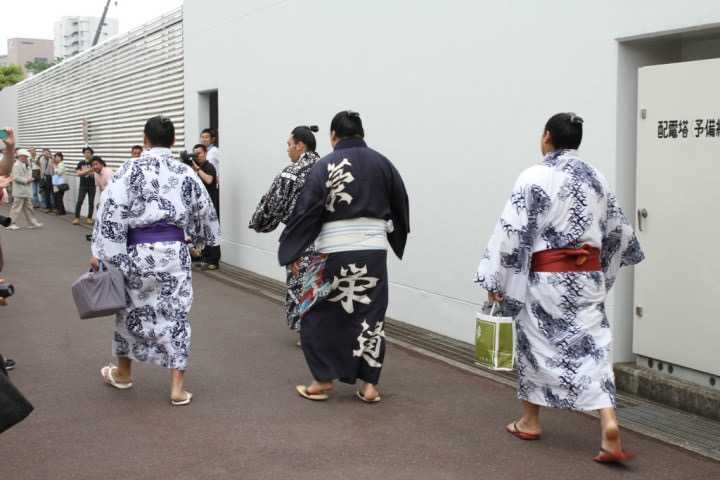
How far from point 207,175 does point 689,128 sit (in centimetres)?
816

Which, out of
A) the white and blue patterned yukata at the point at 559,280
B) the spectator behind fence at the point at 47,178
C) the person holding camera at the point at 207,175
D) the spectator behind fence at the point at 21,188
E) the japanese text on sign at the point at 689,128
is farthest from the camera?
the spectator behind fence at the point at 47,178

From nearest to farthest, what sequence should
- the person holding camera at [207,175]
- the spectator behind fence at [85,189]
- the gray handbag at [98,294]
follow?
1. the gray handbag at [98,294]
2. the person holding camera at [207,175]
3. the spectator behind fence at [85,189]

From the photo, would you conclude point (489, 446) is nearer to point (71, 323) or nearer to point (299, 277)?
point (299, 277)

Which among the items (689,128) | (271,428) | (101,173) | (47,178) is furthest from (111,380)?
(47,178)

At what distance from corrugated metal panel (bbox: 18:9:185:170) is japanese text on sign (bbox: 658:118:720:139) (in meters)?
10.9

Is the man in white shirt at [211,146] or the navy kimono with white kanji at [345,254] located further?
the man in white shirt at [211,146]

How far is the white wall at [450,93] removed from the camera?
6.26 m

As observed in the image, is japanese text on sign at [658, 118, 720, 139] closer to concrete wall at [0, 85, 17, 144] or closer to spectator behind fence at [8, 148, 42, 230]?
spectator behind fence at [8, 148, 42, 230]

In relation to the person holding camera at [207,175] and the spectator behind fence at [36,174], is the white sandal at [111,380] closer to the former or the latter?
the person holding camera at [207,175]

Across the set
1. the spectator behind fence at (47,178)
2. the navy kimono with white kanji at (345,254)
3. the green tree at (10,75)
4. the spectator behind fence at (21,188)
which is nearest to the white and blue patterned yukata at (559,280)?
the navy kimono with white kanji at (345,254)

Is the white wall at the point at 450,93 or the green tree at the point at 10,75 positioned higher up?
the green tree at the point at 10,75

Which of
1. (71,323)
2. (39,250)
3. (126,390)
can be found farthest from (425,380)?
(39,250)

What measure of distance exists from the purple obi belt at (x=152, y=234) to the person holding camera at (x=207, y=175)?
6668 mm

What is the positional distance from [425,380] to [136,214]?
7.80 ft
